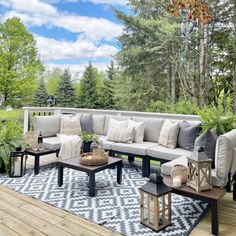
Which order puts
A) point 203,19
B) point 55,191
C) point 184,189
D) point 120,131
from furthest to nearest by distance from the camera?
point 120,131 < point 55,191 < point 203,19 < point 184,189

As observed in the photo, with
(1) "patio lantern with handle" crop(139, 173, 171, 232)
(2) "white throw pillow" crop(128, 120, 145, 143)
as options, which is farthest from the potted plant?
(1) "patio lantern with handle" crop(139, 173, 171, 232)

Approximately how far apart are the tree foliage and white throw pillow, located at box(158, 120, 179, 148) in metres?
9.38

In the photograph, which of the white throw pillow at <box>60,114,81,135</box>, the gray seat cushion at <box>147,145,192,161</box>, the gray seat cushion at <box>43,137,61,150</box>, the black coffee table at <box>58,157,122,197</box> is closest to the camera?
the black coffee table at <box>58,157,122,197</box>

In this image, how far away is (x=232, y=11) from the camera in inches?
353

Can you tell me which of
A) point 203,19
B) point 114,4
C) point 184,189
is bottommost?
point 184,189

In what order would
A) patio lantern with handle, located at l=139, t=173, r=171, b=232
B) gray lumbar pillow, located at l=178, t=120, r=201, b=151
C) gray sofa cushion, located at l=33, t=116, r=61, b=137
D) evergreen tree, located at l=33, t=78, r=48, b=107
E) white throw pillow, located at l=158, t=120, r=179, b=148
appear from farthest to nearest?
evergreen tree, located at l=33, t=78, r=48, b=107, gray sofa cushion, located at l=33, t=116, r=61, b=137, white throw pillow, located at l=158, t=120, r=179, b=148, gray lumbar pillow, located at l=178, t=120, r=201, b=151, patio lantern with handle, located at l=139, t=173, r=171, b=232

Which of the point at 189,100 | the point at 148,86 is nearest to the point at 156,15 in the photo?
the point at 148,86

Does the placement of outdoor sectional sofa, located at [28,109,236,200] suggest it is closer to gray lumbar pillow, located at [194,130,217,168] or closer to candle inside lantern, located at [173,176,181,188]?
gray lumbar pillow, located at [194,130,217,168]

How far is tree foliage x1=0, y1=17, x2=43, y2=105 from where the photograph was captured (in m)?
11.3

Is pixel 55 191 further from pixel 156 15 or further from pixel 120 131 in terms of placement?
pixel 156 15

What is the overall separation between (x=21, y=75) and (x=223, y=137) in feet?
36.8

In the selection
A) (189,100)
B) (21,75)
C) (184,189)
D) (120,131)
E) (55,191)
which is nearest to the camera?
(184,189)

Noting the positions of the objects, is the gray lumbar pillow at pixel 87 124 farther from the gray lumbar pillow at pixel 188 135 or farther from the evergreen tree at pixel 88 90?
the evergreen tree at pixel 88 90

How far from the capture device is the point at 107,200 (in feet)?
9.74
